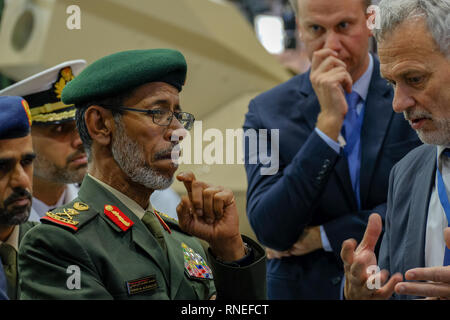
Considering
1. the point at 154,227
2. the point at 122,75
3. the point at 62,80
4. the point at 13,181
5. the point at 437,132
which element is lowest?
the point at 154,227

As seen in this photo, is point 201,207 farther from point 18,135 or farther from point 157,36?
point 157,36

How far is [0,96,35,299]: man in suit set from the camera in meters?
1.67

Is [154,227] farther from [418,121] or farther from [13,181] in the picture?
[418,121]

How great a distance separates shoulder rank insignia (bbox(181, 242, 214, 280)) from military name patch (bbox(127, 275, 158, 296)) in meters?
0.12

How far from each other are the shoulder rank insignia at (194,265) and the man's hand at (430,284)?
442 millimetres

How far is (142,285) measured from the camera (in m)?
1.52

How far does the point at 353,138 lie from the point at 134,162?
0.74 meters

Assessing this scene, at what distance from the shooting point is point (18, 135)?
68.4 inches

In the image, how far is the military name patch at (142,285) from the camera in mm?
1496

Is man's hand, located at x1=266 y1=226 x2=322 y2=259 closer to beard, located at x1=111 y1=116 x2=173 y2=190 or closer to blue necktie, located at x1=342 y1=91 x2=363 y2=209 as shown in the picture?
blue necktie, located at x1=342 y1=91 x2=363 y2=209

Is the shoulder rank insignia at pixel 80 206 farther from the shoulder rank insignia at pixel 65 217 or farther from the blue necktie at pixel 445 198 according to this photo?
the blue necktie at pixel 445 198

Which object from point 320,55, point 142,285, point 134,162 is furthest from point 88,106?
point 320,55
